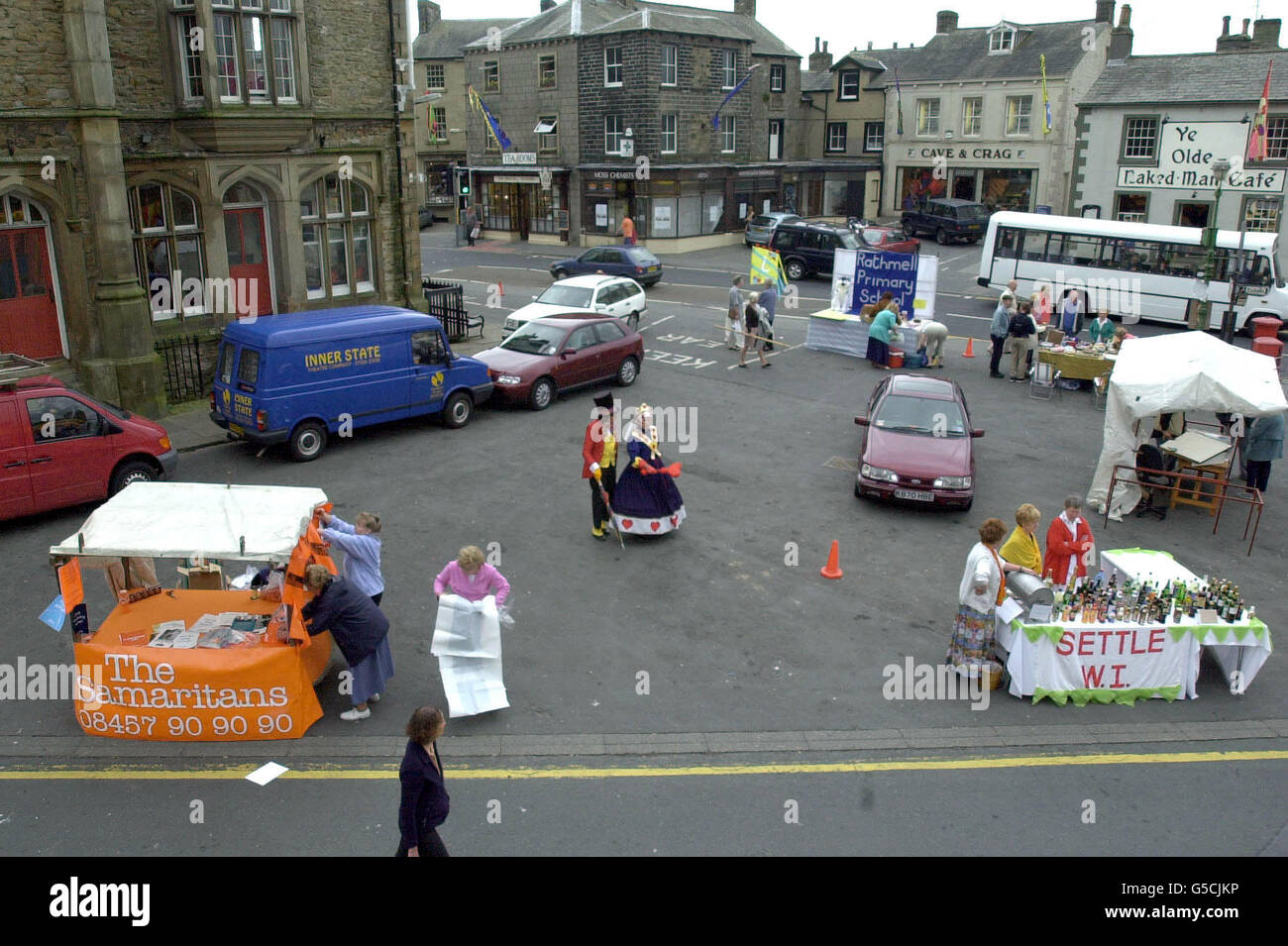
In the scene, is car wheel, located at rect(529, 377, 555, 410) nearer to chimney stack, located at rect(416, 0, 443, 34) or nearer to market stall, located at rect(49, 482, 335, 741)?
market stall, located at rect(49, 482, 335, 741)

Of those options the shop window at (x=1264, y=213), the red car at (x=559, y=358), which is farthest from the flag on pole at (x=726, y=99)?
the red car at (x=559, y=358)

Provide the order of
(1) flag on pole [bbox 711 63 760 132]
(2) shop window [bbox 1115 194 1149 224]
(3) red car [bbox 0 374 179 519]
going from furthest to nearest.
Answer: (1) flag on pole [bbox 711 63 760 132] → (2) shop window [bbox 1115 194 1149 224] → (3) red car [bbox 0 374 179 519]

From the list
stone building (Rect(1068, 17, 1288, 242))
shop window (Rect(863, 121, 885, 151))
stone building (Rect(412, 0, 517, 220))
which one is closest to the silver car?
shop window (Rect(863, 121, 885, 151))

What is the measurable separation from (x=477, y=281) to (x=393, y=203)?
13607 millimetres

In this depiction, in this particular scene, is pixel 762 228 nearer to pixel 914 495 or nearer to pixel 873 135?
pixel 873 135

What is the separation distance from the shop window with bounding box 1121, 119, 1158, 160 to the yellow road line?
3539cm

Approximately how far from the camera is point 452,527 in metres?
13.2

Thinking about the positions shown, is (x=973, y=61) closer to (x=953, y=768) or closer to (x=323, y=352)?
(x=323, y=352)

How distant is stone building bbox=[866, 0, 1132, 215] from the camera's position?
152ft

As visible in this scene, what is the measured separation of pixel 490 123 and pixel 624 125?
5.96 m

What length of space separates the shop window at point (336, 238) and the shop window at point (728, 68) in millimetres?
27829

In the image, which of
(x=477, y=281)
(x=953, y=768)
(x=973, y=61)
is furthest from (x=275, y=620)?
(x=973, y=61)

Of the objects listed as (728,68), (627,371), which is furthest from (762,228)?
(627,371)

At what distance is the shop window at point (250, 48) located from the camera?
60.5ft
